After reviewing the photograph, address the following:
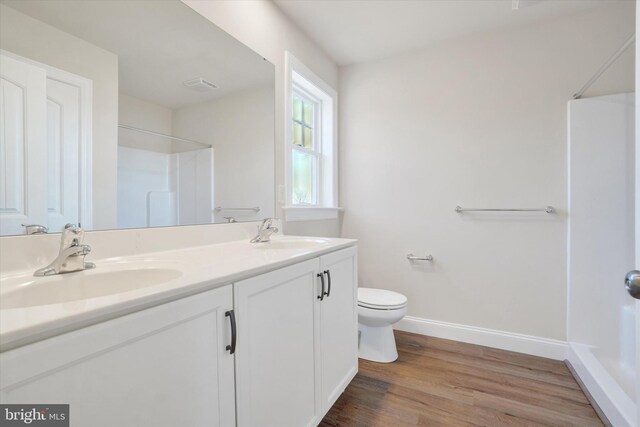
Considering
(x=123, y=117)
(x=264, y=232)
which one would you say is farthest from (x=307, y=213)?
(x=123, y=117)

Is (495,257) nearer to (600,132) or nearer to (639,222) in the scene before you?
(600,132)

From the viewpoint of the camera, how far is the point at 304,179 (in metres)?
2.48

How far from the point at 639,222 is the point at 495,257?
1463 mm

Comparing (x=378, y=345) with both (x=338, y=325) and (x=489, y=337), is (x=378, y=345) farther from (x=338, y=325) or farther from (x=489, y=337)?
(x=489, y=337)

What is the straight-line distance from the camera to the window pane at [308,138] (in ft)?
8.22

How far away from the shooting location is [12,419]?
0.46 m

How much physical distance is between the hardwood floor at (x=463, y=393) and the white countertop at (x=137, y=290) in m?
0.90

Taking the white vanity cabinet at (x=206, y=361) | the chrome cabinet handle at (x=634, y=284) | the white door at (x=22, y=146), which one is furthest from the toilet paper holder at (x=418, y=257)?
the white door at (x=22, y=146)

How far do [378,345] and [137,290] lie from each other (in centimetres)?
172

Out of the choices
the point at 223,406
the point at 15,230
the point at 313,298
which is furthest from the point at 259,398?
the point at 15,230

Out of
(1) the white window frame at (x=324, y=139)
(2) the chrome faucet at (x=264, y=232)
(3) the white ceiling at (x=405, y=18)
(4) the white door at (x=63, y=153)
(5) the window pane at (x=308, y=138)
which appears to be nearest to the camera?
(4) the white door at (x=63, y=153)

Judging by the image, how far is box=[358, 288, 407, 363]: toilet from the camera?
6.13ft

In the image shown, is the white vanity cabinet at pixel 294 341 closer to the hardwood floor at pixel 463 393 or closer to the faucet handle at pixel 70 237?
the hardwood floor at pixel 463 393

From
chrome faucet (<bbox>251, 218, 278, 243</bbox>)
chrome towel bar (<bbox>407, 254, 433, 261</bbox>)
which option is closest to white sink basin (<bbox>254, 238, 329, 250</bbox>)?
chrome faucet (<bbox>251, 218, 278, 243</bbox>)
